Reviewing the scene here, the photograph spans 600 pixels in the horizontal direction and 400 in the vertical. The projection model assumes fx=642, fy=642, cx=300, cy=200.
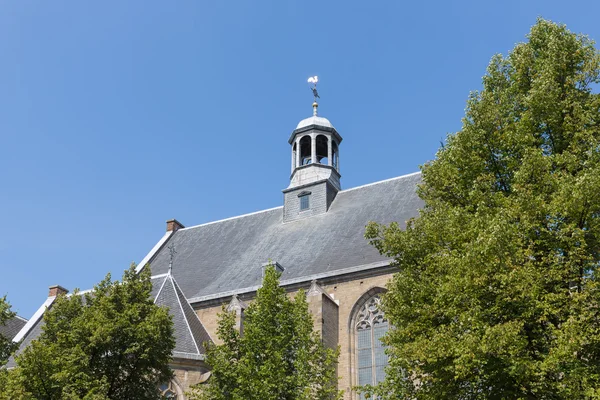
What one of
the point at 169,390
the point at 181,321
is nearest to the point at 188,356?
the point at 169,390

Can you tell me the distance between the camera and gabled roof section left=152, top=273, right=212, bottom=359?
19031 millimetres

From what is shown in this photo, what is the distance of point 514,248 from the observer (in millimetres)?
10016

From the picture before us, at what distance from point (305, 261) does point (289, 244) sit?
217 cm

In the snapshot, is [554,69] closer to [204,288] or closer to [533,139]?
[533,139]

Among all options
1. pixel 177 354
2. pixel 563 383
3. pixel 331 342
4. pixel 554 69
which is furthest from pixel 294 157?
pixel 563 383

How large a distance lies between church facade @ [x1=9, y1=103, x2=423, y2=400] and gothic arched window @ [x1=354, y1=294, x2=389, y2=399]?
0.11 feet

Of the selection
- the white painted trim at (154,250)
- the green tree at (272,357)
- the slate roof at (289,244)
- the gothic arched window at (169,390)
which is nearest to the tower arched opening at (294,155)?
the slate roof at (289,244)

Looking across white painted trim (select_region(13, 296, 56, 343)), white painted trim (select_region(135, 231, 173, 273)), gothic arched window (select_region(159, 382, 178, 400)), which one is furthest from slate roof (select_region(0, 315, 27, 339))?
gothic arched window (select_region(159, 382, 178, 400))

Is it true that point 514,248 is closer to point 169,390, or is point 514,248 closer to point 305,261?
point 169,390

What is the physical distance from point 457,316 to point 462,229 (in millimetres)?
1577

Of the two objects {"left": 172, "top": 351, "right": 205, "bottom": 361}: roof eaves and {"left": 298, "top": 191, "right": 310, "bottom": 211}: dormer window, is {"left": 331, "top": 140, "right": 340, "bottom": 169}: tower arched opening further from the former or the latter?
{"left": 172, "top": 351, "right": 205, "bottom": 361}: roof eaves

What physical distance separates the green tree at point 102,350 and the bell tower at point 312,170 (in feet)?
43.0

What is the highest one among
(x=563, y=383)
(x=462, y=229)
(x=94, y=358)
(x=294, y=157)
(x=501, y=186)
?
(x=294, y=157)

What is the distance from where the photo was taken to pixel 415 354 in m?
10.7
